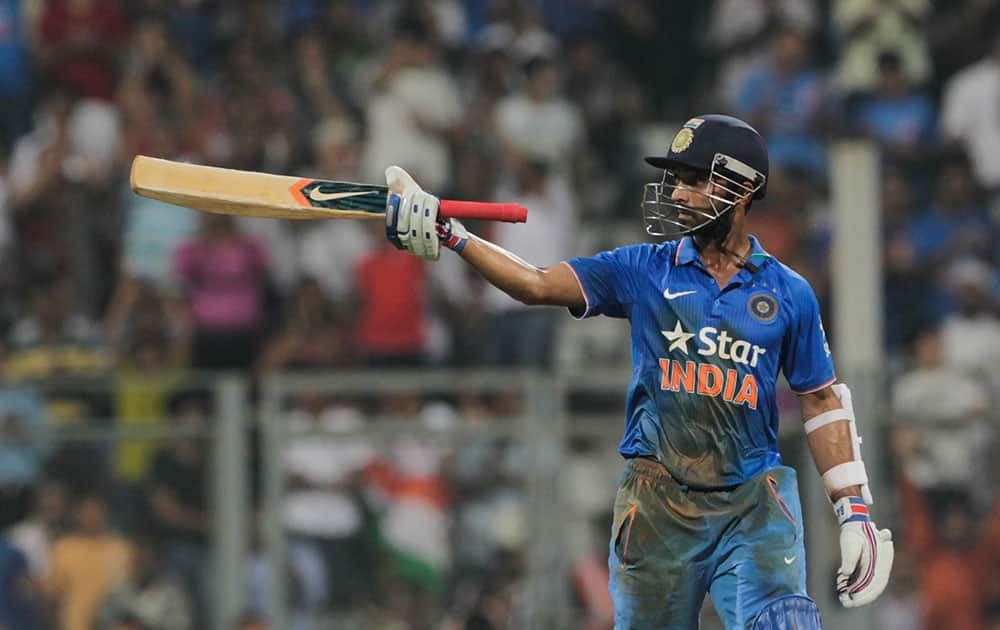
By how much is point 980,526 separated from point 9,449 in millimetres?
5345

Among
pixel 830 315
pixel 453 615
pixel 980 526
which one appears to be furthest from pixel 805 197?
pixel 453 615

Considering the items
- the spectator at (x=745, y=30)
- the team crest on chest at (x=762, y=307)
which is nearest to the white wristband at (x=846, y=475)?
the team crest on chest at (x=762, y=307)

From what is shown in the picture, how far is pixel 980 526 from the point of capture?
1134 centimetres

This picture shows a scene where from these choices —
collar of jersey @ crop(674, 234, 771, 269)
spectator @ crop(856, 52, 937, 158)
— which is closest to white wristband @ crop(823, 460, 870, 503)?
collar of jersey @ crop(674, 234, 771, 269)

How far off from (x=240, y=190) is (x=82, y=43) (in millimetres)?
8303

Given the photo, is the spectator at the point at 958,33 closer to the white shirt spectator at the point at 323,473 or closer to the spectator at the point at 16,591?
the white shirt spectator at the point at 323,473

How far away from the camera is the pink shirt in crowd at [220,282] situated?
13.0 metres

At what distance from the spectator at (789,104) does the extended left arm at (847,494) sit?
7.14m

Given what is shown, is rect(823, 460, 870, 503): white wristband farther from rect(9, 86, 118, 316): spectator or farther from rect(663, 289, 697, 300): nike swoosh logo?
rect(9, 86, 118, 316): spectator

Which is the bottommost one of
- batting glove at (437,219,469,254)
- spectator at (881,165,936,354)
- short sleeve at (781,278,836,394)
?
short sleeve at (781,278,836,394)

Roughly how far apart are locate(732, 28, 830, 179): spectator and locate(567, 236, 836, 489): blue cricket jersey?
284 inches

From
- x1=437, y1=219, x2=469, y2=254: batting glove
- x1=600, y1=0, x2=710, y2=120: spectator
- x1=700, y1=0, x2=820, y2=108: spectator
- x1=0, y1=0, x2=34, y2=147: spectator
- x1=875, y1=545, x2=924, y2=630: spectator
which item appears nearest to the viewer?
x1=437, y1=219, x2=469, y2=254: batting glove

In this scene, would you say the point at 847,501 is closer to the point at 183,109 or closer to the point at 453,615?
the point at 453,615

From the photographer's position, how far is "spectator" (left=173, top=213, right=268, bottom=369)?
13008mm
